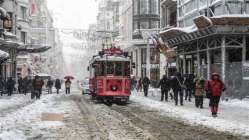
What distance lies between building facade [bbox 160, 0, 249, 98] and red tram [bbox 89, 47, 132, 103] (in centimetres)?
570

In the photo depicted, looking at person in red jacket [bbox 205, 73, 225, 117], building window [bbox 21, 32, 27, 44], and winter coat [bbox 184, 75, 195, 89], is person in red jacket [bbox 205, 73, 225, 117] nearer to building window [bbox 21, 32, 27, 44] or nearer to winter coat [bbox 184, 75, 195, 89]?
winter coat [bbox 184, 75, 195, 89]

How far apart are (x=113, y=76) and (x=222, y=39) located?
25.0ft

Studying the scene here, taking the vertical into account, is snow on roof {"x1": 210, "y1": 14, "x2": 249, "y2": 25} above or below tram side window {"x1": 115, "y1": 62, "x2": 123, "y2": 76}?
above

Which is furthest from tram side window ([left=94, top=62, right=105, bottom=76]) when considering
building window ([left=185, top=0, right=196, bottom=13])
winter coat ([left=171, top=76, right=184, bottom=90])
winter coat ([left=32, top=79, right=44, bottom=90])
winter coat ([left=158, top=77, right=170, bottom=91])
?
building window ([left=185, top=0, right=196, bottom=13])

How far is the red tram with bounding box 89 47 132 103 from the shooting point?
34812mm

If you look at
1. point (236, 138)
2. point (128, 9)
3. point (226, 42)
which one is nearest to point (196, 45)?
point (226, 42)

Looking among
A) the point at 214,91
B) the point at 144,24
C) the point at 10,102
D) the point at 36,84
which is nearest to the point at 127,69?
the point at 10,102

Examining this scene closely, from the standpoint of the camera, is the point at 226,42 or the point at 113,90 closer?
the point at 113,90

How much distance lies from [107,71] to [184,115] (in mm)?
11561

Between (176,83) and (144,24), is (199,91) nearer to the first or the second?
(176,83)

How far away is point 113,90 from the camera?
3484 centimetres

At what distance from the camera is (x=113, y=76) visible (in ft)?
115

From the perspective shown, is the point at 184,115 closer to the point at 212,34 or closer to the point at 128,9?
the point at 212,34

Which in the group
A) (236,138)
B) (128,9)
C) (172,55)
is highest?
(128,9)
